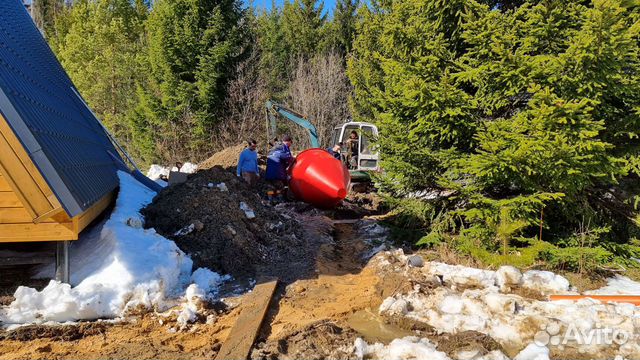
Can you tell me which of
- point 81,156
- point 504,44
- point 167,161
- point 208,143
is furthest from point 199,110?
point 504,44

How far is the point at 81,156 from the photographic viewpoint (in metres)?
7.10

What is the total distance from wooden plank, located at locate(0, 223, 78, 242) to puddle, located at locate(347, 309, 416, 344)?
3.58m

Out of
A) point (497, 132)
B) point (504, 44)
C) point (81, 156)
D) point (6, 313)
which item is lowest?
point (6, 313)

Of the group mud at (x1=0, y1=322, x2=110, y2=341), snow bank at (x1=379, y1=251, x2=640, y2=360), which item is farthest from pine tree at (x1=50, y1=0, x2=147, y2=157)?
snow bank at (x1=379, y1=251, x2=640, y2=360)

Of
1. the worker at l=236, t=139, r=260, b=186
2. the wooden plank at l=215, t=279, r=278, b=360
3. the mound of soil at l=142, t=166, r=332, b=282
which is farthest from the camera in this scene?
the worker at l=236, t=139, r=260, b=186

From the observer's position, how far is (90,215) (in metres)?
6.27

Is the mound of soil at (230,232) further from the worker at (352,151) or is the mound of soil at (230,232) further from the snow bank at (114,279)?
the worker at (352,151)

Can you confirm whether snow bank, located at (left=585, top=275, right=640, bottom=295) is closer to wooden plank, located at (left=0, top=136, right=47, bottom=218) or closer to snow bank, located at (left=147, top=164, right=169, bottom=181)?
wooden plank, located at (left=0, top=136, right=47, bottom=218)

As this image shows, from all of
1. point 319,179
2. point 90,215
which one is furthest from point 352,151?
point 90,215

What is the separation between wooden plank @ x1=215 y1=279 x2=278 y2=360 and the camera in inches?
181

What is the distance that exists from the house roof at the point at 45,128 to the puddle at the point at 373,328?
11.8 ft

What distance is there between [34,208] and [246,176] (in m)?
7.26

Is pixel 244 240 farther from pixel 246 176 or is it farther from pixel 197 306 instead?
pixel 246 176

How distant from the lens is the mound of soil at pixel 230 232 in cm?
729
